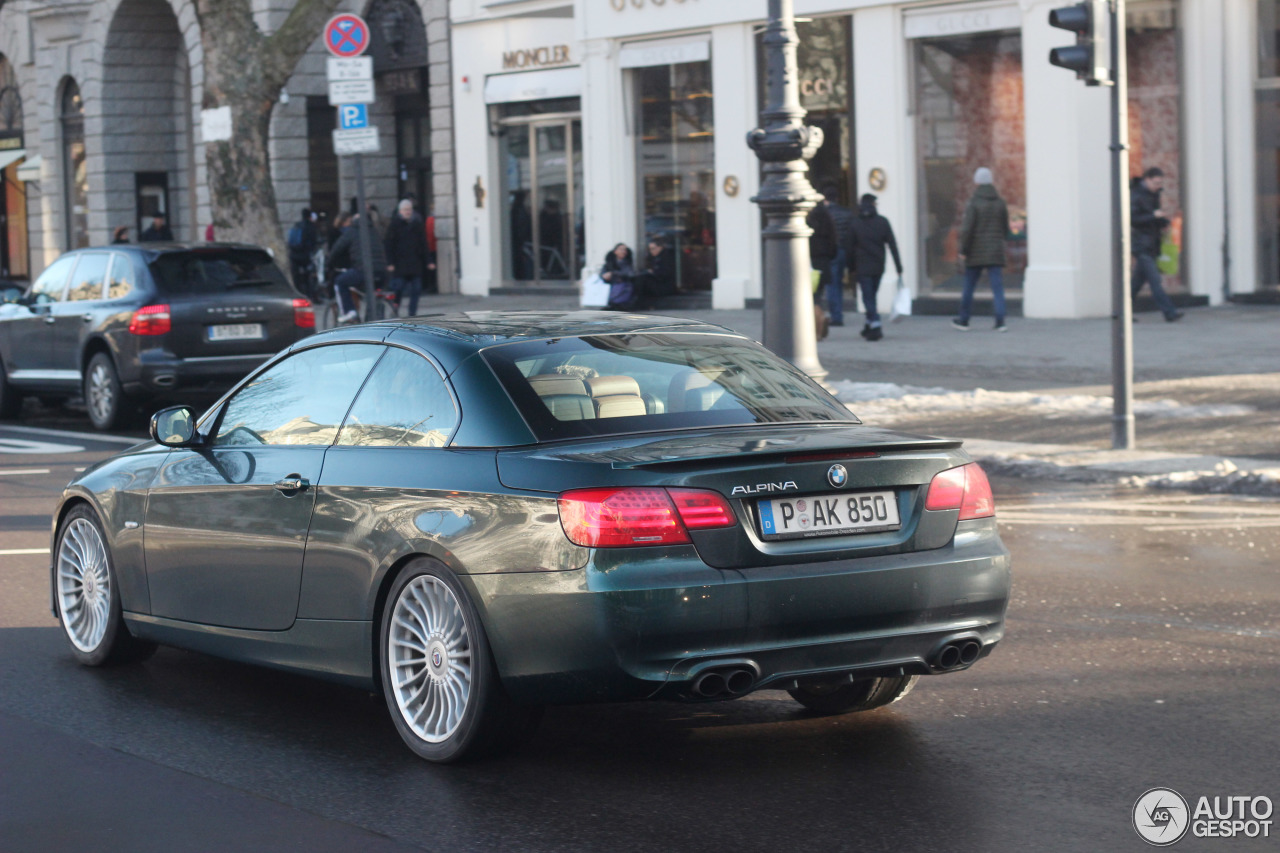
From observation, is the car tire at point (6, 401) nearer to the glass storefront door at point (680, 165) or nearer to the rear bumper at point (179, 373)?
the rear bumper at point (179, 373)

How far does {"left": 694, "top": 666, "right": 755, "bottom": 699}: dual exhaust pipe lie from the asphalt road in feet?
0.90

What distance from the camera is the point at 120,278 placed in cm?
1578

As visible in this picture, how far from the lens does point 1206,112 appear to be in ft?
73.2

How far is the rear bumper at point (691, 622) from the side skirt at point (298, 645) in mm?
649

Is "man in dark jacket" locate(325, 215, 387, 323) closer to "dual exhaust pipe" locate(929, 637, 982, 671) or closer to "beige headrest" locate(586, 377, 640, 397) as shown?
"beige headrest" locate(586, 377, 640, 397)

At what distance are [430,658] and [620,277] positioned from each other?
20394 mm

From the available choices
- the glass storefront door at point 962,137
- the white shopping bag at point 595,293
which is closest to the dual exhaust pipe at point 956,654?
the glass storefront door at point 962,137

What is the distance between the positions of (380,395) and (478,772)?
1.27 meters

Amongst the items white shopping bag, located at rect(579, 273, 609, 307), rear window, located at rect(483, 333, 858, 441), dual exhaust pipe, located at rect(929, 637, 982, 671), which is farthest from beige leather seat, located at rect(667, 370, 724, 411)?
white shopping bag, located at rect(579, 273, 609, 307)

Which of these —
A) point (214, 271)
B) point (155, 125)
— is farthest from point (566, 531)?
point (155, 125)

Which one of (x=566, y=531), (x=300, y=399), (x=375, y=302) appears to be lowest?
(x=566, y=531)

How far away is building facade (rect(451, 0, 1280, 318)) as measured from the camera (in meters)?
22.1

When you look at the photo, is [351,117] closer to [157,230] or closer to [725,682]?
[725,682]

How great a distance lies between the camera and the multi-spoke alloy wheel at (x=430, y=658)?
516 centimetres
